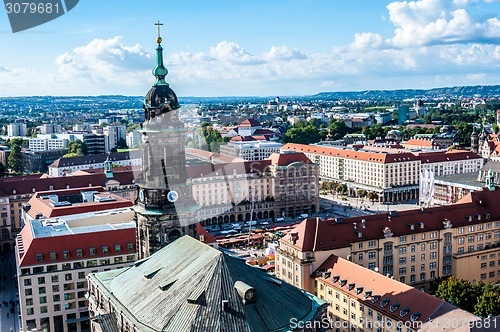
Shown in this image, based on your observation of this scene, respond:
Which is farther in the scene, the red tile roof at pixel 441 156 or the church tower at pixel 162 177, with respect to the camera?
the red tile roof at pixel 441 156

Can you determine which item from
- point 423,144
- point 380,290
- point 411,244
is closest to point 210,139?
point 411,244

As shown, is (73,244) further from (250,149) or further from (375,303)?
(250,149)

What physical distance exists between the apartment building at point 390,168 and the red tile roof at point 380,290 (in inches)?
3264

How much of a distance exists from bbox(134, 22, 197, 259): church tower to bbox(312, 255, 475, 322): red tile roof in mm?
18390

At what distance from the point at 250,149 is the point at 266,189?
1806 inches

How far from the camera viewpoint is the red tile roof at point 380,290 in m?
48.8

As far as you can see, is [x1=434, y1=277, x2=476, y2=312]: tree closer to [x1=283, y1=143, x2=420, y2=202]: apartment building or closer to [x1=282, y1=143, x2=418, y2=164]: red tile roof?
[x1=283, y1=143, x2=420, y2=202]: apartment building

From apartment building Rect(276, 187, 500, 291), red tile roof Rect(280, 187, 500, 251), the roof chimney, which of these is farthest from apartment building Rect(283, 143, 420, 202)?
the roof chimney

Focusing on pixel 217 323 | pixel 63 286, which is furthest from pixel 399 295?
pixel 63 286

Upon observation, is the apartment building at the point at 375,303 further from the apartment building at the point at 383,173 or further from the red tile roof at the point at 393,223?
the apartment building at the point at 383,173

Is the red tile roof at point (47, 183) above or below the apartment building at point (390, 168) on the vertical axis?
above

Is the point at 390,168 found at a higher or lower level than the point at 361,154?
lower

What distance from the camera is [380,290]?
179 ft

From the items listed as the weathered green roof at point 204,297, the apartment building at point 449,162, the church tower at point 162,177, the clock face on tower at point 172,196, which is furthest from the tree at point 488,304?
the apartment building at point 449,162
